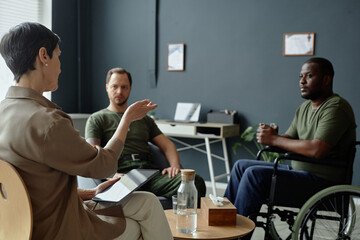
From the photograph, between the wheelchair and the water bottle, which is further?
the wheelchair

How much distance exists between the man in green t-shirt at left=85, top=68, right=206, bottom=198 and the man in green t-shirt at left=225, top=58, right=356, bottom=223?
0.38 metres

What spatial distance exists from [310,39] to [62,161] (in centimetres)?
332

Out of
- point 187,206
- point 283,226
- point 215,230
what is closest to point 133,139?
point 187,206

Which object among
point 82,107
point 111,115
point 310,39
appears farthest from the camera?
point 82,107

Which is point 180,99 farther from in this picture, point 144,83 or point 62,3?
point 62,3

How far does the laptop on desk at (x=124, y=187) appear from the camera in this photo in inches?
60.9

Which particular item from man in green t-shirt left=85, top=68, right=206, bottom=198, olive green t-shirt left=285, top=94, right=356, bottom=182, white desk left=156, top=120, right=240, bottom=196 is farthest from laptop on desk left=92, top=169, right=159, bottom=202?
white desk left=156, top=120, right=240, bottom=196

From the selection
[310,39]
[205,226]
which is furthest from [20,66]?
[310,39]

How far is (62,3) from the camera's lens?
4.83 meters

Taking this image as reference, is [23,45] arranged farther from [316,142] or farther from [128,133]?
[316,142]

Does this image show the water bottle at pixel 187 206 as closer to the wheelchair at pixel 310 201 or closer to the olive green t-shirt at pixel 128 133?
the wheelchair at pixel 310 201

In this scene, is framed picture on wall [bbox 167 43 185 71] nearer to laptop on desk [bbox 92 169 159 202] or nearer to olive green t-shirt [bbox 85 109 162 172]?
olive green t-shirt [bbox 85 109 162 172]

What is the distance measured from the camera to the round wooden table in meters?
1.76

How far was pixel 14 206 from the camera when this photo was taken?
1.21 meters
